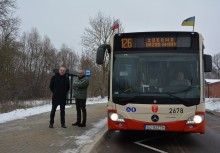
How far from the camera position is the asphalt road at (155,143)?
834 centimetres

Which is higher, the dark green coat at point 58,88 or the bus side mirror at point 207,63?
the bus side mirror at point 207,63

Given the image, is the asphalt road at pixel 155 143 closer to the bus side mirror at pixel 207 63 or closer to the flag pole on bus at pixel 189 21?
the bus side mirror at pixel 207 63

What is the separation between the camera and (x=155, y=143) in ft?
30.9

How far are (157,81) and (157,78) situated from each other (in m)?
0.08

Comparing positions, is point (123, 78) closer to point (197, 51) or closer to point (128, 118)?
point (128, 118)

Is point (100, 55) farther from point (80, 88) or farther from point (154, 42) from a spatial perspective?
point (80, 88)

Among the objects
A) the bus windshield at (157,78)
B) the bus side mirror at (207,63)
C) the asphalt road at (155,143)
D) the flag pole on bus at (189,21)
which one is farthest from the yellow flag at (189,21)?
the bus windshield at (157,78)

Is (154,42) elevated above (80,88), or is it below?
above

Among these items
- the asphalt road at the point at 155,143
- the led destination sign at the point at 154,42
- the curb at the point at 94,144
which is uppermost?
the led destination sign at the point at 154,42

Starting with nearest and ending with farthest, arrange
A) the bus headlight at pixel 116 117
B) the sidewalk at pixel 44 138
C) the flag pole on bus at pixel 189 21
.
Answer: the sidewalk at pixel 44 138, the bus headlight at pixel 116 117, the flag pole on bus at pixel 189 21

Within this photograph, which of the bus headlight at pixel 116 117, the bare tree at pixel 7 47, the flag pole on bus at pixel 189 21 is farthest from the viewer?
the bare tree at pixel 7 47

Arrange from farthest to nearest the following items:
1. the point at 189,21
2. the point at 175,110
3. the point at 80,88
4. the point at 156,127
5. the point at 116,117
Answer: the point at 189,21 < the point at 80,88 < the point at 116,117 < the point at 156,127 < the point at 175,110

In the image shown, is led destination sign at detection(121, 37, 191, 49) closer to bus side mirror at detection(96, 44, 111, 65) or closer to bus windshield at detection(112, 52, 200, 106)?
bus windshield at detection(112, 52, 200, 106)

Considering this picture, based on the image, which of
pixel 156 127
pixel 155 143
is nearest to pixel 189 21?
pixel 155 143
